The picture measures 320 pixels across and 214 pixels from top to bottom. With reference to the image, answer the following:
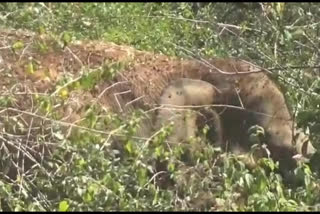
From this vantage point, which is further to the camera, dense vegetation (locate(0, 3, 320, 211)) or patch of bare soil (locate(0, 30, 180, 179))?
patch of bare soil (locate(0, 30, 180, 179))

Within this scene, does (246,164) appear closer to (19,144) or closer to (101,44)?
(19,144)

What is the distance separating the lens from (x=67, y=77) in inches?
177

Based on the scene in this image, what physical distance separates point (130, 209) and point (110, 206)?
0.09 meters

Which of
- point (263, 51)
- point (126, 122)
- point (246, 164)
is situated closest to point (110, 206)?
point (126, 122)

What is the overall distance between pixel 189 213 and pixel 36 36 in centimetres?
132

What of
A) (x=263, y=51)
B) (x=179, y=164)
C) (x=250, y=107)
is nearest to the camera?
(x=179, y=164)

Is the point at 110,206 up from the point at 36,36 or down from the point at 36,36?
down

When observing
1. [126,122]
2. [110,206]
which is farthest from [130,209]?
[126,122]

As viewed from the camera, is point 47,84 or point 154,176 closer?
point 154,176

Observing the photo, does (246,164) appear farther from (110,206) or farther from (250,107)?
(250,107)

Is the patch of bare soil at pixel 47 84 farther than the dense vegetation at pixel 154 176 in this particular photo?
Yes

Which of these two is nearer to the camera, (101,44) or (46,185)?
(46,185)

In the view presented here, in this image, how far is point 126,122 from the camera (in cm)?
441

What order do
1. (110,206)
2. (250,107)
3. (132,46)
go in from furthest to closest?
(132,46), (250,107), (110,206)
